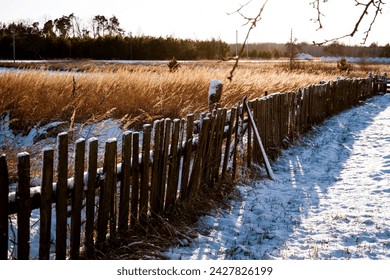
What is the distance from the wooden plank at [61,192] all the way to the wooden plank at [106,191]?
15.2 inches

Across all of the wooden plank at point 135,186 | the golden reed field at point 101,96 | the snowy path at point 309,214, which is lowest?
the snowy path at point 309,214

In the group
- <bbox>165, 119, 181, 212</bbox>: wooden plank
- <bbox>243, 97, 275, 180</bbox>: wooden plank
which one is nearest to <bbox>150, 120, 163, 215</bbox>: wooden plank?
<bbox>165, 119, 181, 212</bbox>: wooden plank

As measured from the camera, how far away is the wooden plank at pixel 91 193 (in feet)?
9.07

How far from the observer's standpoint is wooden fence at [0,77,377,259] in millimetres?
2396

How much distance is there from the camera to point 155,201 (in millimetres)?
3605

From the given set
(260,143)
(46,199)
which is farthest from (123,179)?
(260,143)

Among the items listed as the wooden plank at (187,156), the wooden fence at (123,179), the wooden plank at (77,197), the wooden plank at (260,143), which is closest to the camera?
the wooden fence at (123,179)

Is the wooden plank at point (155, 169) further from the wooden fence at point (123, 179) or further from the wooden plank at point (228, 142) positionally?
the wooden plank at point (228, 142)

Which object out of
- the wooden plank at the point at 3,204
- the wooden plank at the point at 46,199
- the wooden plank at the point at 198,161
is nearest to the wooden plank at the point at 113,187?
the wooden plank at the point at 46,199

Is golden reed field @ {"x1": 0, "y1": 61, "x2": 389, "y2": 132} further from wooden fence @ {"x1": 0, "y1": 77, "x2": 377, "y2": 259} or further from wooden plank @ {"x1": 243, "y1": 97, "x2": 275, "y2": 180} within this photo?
wooden fence @ {"x1": 0, "y1": 77, "x2": 377, "y2": 259}

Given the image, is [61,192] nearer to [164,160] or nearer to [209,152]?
[164,160]

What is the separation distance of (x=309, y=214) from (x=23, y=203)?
2921 millimetres
